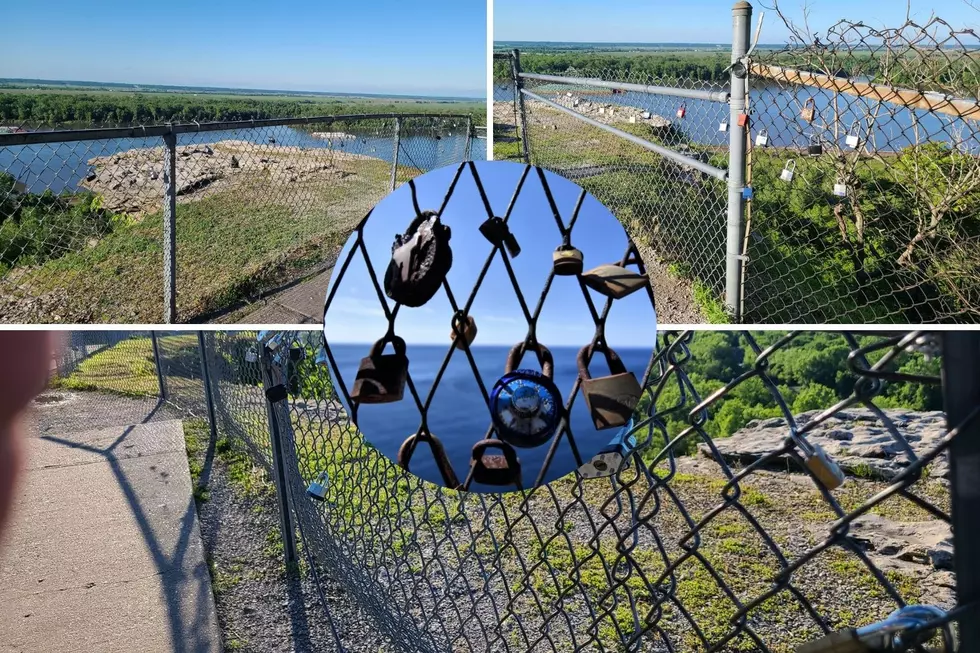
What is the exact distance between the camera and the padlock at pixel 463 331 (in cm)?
84

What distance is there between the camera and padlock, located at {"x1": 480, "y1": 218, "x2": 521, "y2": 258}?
0.84 meters

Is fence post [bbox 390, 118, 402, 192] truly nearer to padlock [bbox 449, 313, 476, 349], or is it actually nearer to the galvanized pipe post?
the galvanized pipe post

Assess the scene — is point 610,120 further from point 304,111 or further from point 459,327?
point 459,327

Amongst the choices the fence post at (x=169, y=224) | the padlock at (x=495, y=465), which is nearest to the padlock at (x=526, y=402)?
the padlock at (x=495, y=465)

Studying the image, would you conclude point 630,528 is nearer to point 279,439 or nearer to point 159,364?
point 279,439

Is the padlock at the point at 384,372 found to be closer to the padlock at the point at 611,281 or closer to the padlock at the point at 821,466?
the padlock at the point at 611,281

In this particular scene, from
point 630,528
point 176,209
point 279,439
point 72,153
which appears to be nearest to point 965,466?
point 630,528

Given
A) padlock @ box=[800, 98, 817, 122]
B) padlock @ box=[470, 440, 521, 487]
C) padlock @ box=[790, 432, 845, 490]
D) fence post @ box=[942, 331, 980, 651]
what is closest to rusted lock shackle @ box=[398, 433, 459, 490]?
padlock @ box=[470, 440, 521, 487]

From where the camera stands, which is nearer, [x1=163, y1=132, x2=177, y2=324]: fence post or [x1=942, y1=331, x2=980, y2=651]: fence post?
[x1=942, y1=331, x2=980, y2=651]: fence post

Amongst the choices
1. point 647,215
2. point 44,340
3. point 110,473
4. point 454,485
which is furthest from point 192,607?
point 647,215

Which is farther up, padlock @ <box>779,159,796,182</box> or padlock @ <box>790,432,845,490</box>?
padlock @ <box>779,159,796,182</box>

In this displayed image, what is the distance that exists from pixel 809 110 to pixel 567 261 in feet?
11.5

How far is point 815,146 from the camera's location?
3.99 metres

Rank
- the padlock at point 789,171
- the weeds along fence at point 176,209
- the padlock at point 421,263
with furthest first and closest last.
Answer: the weeds along fence at point 176,209, the padlock at point 789,171, the padlock at point 421,263
